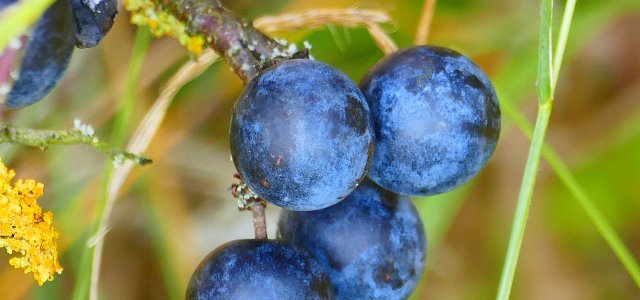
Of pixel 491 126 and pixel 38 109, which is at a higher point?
pixel 491 126

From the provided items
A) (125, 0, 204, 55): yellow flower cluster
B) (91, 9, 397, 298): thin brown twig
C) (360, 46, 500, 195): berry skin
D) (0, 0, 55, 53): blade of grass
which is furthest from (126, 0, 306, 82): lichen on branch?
(0, 0, 55, 53): blade of grass

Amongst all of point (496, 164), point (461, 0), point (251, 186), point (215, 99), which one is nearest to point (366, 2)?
point (461, 0)

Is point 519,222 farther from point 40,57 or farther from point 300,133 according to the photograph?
point 40,57

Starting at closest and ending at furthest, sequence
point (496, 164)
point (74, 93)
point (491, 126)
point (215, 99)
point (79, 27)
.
Result: point (79, 27)
point (491, 126)
point (74, 93)
point (215, 99)
point (496, 164)

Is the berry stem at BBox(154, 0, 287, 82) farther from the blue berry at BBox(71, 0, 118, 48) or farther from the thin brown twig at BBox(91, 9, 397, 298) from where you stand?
the thin brown twig at BBox(91, 9, 397, 298)

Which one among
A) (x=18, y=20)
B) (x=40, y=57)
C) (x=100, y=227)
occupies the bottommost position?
(x=100, y=227)

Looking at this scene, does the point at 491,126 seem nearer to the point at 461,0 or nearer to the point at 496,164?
the point at 461,0

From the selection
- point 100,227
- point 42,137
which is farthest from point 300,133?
point 100,227
